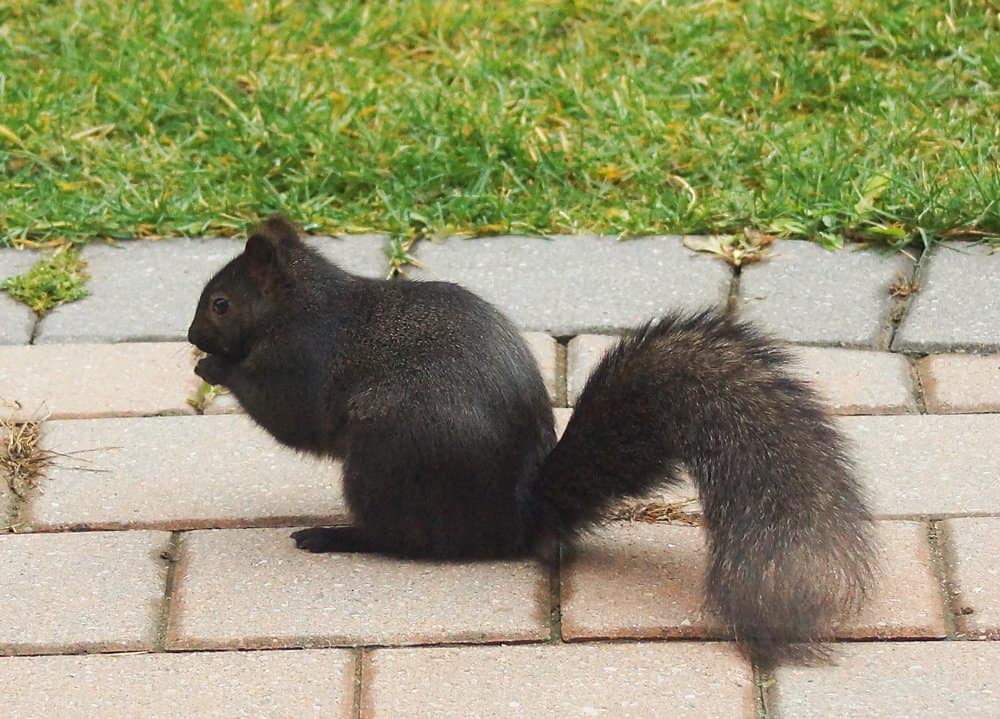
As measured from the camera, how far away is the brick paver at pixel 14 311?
14.5 feet

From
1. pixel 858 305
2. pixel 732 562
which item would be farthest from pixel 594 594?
pixel 858 305

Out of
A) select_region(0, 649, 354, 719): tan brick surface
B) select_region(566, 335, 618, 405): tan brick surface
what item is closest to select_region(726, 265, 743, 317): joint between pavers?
select_region(566, 335, 618, 405): tan brick surface

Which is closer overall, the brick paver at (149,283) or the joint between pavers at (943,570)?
the joint between pavers at (943,570)

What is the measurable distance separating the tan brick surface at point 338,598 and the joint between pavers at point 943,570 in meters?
0.74

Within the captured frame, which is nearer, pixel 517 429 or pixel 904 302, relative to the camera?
pixel 517 429

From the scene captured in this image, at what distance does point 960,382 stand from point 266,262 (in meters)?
1.64

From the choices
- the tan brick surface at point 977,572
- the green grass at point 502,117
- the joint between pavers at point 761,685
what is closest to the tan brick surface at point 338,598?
the joint between pavers at point 761,685

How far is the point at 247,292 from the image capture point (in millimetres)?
3668

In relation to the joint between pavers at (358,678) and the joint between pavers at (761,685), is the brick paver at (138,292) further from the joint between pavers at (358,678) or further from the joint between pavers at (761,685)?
the joint between pavers at (761,685)

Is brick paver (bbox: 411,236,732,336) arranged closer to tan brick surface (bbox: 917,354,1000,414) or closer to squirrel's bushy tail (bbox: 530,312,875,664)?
tan brick surface (bbox: 917,354,1000,414)

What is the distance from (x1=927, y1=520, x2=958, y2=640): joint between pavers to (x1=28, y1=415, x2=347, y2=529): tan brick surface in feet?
4.04

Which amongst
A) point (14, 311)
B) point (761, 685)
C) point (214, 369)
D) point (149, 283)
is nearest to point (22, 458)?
point (214, 369)

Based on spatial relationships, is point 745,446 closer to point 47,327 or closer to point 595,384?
point 595,384

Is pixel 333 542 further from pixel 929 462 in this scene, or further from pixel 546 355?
pixel 929 462
